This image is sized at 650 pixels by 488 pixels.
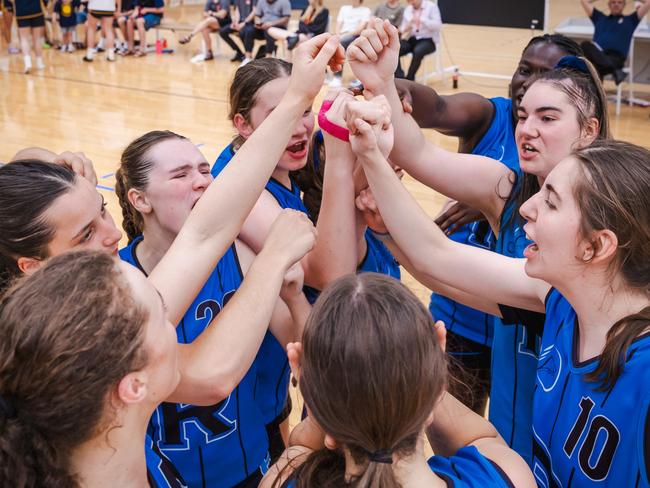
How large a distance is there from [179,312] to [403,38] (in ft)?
28.0

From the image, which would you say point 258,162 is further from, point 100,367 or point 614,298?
point 614,298

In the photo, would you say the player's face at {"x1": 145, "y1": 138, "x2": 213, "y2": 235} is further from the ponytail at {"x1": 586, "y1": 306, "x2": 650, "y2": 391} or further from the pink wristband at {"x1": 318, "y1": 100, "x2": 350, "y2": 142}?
the ponytail at {"x1": 586, "y1": 306, "x2": 650, "y2": 391}

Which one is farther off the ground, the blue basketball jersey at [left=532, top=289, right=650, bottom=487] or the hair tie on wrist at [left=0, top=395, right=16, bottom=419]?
the hair tie on wrist at [left=0, top=395, right=16, bottom=419]

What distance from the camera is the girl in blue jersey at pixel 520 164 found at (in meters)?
2.02

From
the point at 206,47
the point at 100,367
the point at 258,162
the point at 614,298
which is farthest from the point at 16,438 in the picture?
the point at 206,47

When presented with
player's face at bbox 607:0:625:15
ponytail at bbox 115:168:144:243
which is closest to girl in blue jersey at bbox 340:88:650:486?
ponytail at bbox 115:168:144:243

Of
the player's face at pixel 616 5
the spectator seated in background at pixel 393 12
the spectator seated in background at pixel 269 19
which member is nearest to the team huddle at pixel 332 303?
the player's face at pixel 616 5

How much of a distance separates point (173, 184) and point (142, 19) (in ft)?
35.4

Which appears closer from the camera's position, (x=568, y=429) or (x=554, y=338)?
(x=568, y=429)

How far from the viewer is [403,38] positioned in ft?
31.1

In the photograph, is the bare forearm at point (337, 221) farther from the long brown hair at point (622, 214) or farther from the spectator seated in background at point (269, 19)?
the spectator seated in background at point (269, 19)

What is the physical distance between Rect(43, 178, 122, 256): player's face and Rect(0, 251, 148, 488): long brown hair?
513 mm

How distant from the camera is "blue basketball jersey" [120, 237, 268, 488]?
71.3 inches

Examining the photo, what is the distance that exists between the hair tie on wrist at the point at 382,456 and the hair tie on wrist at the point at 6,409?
22.9 inches
